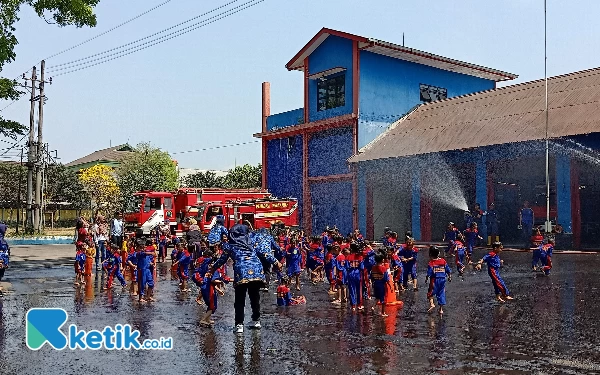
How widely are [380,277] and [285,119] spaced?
1086 inches

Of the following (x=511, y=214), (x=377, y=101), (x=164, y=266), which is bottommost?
(x=164, y=266)

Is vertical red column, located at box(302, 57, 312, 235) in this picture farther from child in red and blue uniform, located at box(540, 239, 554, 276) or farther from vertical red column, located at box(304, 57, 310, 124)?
child in red and blue uniform, located at box(540, 239, 554, 276)

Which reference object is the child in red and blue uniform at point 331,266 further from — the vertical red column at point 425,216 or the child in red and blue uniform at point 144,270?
the vertical red column at point 425,216

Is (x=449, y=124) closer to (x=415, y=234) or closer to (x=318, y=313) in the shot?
(x=415, y=234)

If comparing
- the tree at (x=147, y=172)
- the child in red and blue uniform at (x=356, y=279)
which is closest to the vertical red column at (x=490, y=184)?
the child in red and blue uniform at (x=356, y=279)

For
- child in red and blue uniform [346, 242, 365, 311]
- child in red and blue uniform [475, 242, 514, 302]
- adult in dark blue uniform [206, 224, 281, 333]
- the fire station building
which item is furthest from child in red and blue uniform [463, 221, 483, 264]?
adult in dark blue uniform [206, 224, 281, 333]

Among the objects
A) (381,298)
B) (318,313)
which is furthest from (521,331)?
(318,313)

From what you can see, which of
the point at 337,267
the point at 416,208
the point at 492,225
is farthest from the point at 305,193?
the point at 337,267

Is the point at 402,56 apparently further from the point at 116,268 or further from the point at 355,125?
the point at 116,268

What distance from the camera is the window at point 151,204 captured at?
3150 centimetres

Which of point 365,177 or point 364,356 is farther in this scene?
point 365,177

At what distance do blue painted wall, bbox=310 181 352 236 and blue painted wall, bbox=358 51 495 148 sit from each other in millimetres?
Answer: 2847

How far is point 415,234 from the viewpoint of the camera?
3069 cm

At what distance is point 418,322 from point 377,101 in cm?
2439
